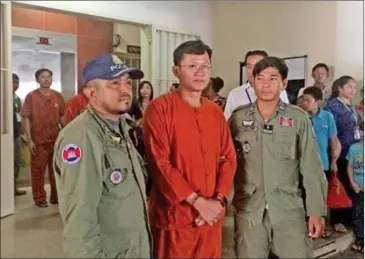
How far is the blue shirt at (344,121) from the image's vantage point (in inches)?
49.7

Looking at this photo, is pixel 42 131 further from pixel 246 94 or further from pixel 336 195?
pixel 336 195

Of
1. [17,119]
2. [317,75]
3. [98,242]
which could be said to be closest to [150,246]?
[98,242]

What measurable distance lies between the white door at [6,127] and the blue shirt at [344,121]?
0.87 meters

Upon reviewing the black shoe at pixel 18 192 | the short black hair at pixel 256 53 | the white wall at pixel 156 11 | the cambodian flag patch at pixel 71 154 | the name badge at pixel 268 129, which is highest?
the white wall at pixel 156 11

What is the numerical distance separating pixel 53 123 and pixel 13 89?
9 cm

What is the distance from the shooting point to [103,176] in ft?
2.56

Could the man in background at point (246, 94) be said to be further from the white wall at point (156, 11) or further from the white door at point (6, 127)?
the white door at point (6, 127)

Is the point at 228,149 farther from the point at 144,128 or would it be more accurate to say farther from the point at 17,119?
the point at 17,119

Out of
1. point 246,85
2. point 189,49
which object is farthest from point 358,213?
point 189,49

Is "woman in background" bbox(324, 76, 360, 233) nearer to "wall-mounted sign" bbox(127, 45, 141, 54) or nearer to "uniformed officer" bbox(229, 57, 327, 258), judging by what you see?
"uniformed officer" bbox(229, 57, 327, 258)

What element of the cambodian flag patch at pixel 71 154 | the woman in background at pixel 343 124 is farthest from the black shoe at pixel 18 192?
the woman in background at pixel 343 124

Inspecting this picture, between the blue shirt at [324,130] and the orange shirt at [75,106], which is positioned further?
the blue shirt at [324,130]

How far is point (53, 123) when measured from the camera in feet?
2.64

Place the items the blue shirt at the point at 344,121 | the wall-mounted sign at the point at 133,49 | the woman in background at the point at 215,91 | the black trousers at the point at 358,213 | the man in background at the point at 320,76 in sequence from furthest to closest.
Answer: the black trousers at the point at 358,213
the blue shirt at the point at 344,121
the man in background at the point at 320,76
the woman in background at the point at 215,91
the wall-mounted sign at the point at 133,49
